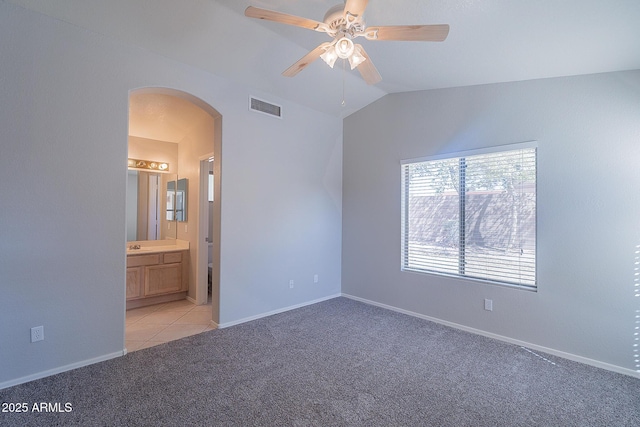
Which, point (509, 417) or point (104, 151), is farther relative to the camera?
point (104, 151)

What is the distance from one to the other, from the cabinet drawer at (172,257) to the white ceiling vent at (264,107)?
2565mm

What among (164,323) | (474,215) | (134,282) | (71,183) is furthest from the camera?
(134,282)

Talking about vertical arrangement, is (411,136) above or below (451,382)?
above

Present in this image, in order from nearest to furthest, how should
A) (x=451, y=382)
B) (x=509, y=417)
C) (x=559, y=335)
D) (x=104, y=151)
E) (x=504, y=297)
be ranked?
(x=509, y=417) → (x=451, y=382) → (x=104, y=151) → (x=559, y=335) → (x=504, y=297)

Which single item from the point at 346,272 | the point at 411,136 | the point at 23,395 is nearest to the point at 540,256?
the point at 411,136

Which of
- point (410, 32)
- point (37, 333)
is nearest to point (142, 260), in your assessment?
point (37, 333)

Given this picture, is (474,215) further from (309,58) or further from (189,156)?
(189,156)

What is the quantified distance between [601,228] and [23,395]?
16.3 ft

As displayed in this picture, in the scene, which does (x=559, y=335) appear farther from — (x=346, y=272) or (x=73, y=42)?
(x=73, y=42)

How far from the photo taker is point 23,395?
2.10 metres

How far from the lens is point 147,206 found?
15.9ft

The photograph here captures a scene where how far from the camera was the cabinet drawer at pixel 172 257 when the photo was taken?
4.39 meters

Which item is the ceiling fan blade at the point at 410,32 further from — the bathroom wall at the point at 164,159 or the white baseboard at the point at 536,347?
the bathroom wall at the point at 164,159

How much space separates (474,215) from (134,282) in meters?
4.65
